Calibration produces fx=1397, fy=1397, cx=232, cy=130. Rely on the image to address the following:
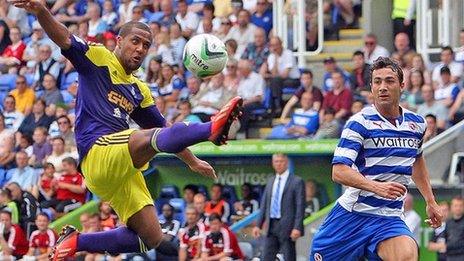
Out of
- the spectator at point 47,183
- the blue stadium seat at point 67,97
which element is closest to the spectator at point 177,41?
the blue stadium seat at point 67,97

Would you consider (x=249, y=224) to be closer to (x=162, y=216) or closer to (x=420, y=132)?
(x=162, y=216)

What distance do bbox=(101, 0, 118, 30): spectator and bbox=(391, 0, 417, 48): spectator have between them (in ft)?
17.9

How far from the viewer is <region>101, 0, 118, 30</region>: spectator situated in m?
24.5

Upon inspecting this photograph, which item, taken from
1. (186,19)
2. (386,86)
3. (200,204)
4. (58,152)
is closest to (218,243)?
(200,204)

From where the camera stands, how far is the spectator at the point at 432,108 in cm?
1864

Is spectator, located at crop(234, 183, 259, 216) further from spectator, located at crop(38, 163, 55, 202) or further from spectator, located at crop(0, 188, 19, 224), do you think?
spectator, located at crop(0, 188, 19, 224)

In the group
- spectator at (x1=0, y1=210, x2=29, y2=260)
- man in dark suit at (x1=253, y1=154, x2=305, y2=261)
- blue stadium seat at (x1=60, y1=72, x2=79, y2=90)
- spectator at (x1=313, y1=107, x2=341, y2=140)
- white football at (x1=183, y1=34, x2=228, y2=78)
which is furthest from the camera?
blue stadium seat at (x1=60, y1=72, x2=79, y2=90)

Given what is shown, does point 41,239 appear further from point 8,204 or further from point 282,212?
point 282,212

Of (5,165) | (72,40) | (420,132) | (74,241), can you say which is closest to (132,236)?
(74,241)

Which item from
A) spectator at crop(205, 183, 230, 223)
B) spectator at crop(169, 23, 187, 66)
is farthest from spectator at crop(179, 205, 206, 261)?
spectator at crop(169, 23, 187, 66)

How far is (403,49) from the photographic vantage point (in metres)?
20.0

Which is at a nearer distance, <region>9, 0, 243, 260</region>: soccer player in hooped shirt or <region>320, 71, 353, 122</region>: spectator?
<region>9, 0, 243, 260</region>: soccer player in hooped shirt

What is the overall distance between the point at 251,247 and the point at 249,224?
52 centimetres

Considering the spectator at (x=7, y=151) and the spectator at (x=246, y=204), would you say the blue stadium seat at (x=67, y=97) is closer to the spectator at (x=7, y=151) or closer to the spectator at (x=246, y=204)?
the spectator at (x=7, y=151)
